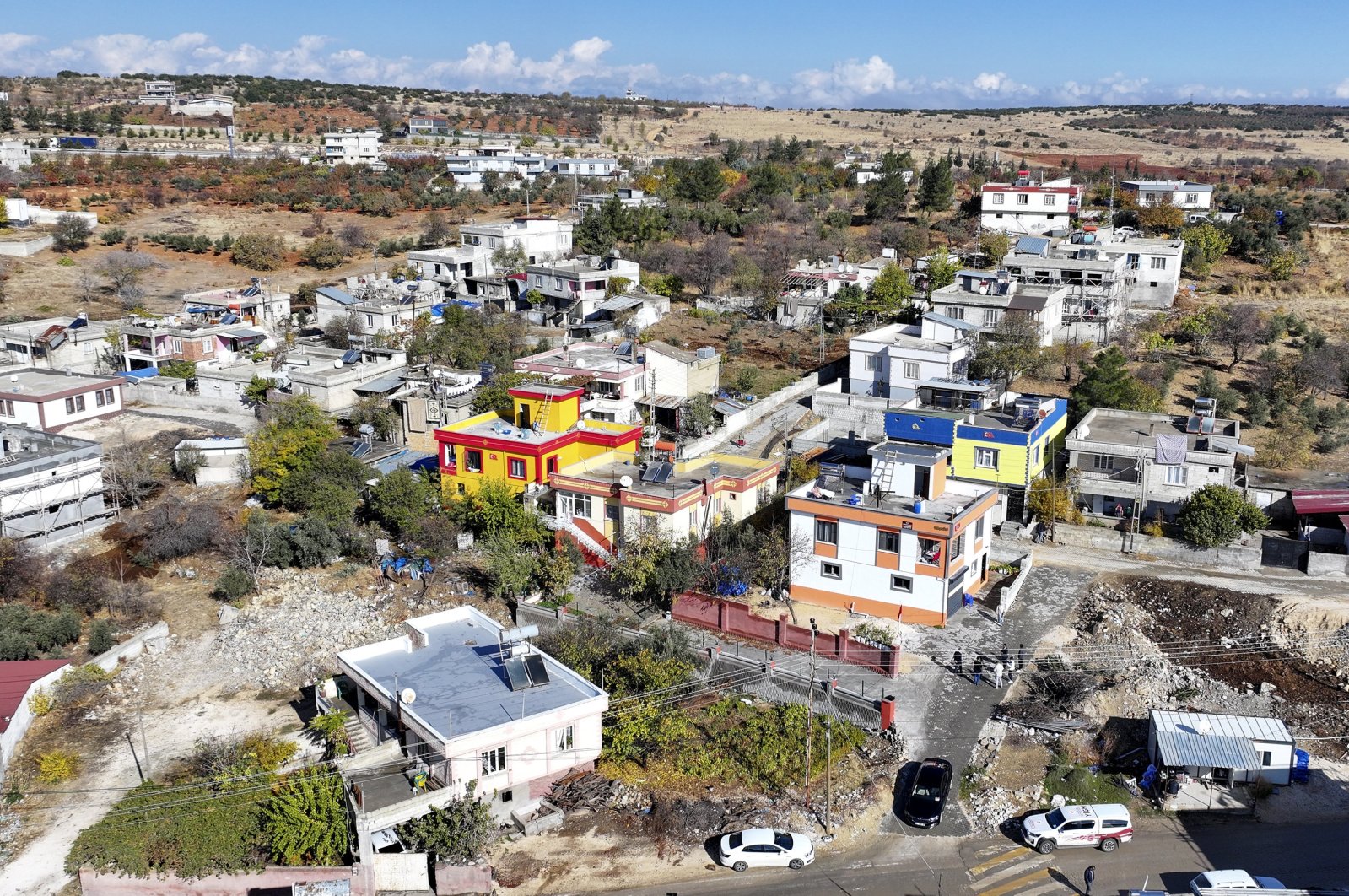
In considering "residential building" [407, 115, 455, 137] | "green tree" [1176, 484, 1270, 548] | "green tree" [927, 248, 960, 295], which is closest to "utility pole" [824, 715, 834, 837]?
"green tree" [1176, 484, 1270, 548]

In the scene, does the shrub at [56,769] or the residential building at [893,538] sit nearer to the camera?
the shrub at [56,769]

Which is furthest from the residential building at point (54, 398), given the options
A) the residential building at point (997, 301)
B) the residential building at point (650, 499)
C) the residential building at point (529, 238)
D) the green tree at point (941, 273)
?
the green tree at point (941, 273)

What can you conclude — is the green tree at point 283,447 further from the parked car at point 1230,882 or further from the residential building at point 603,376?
the parked car at point 1230,882

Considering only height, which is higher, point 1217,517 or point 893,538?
point 893,538

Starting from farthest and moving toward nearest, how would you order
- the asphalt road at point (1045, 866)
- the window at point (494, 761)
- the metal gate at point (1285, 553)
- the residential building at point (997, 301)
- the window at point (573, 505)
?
the residential building at point (997, 301), the window at point (573, 505), the metal gate at point (1285, 553), the window at point (494, 761), the asphalt road at point (1045, 866)

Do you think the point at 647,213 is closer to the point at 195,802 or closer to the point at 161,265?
the point at 161,265

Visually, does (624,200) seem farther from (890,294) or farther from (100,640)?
(100,640)

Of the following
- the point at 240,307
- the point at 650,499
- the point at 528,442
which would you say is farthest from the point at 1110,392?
the point at 240,307

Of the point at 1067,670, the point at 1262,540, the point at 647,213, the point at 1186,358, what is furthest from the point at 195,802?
the point at 647,213
